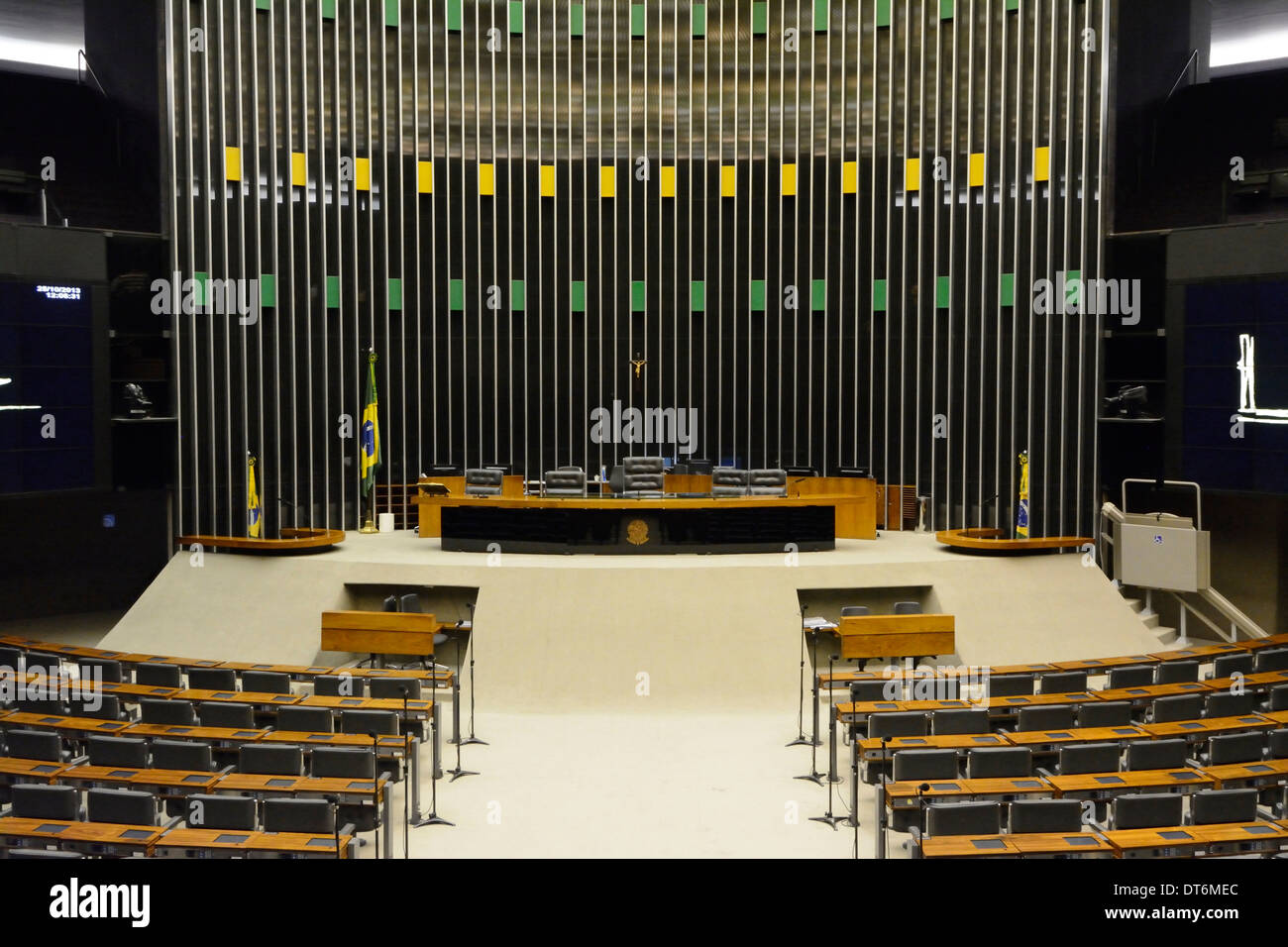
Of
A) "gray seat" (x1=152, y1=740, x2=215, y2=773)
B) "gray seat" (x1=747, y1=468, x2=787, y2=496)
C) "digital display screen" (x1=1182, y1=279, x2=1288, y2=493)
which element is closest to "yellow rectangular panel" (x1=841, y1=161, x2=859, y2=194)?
"digital display screen" (x1=1182, y1=279, x2=1288, y2=493)

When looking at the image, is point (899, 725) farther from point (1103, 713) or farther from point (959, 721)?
point (1103, 713)

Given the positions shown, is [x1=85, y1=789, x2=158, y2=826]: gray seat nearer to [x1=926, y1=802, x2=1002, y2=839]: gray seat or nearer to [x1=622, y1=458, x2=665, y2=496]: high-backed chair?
[x1=926, y1=802, x2=1002, y2=839]: gray seat

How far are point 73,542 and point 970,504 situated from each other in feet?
41.5

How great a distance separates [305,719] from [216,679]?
1772 millimetres

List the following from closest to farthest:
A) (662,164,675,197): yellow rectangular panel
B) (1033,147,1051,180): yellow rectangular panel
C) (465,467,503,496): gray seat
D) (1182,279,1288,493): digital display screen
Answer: (1182,279,1288,493): digital display screen → (465,467,503,496): gray seat → (1033,147,1051,180): yellow rectangular panel → (662,164,675,197): yellow rectangular panel

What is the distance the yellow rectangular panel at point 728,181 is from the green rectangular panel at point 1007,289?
4.18m

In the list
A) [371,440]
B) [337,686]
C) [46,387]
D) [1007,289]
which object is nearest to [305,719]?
[337,686]

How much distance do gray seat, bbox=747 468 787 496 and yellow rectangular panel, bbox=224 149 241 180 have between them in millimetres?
8692

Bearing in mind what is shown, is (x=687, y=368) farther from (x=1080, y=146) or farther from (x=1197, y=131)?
(x=1197, y=131)

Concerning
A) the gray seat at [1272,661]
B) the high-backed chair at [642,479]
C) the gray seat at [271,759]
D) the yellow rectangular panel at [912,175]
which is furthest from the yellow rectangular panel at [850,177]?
the gray seat at [271,759]

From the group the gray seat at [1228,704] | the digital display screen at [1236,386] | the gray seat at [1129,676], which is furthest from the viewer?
the digital display screen at [1236,386]

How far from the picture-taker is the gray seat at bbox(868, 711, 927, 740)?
829cm

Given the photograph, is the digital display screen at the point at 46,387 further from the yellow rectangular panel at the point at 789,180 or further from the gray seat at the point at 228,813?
the yellow rectangular panel at the point at 789,180

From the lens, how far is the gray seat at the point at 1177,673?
31.5 ft
